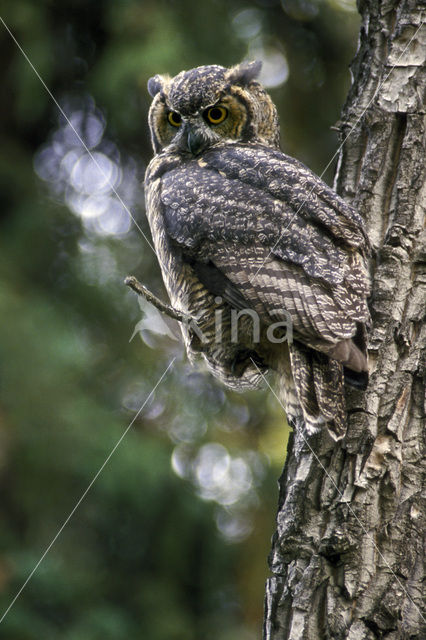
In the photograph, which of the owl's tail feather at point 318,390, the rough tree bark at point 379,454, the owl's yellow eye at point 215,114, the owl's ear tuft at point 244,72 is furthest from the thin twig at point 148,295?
the owl's ear tuft at point 244,72

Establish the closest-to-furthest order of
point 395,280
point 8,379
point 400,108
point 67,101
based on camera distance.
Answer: point 395,280, point 400,108, point 8,379, point 67,101

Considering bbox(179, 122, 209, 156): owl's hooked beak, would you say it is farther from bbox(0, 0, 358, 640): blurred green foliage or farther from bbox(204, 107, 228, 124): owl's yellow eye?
bbox(0, 0, 358, 640): blurred green foliage

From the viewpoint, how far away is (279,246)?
212 cm

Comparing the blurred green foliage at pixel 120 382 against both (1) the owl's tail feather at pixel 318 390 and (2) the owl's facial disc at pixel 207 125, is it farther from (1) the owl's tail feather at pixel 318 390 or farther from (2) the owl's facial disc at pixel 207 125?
(1) the owl's tail feather at pixel 318 390

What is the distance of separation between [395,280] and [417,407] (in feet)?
1.36

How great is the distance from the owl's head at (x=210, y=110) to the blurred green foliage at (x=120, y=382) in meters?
Answer: 0.90

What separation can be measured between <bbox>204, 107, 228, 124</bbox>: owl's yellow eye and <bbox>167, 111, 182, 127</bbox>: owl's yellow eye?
0.12 m

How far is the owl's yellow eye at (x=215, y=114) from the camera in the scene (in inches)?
101

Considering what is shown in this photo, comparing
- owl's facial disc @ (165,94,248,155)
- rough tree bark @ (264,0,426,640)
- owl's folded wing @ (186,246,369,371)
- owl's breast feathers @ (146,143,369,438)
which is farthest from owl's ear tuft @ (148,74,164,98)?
owl's folded wing @ (186,246,369,371)

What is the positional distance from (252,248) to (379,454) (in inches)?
30.4

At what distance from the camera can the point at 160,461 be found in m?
3.60

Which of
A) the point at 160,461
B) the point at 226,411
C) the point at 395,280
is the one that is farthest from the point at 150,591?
the point at 395,280

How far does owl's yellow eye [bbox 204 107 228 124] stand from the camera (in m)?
2.57

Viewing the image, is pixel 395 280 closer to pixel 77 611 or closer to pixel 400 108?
pixel 400 108
